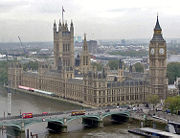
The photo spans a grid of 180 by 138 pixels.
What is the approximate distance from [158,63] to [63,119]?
17.4 m

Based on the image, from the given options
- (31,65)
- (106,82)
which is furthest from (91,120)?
(31,65)

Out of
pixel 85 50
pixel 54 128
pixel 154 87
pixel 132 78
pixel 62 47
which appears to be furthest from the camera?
pixel 62 47

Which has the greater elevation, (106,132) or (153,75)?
(153,75)

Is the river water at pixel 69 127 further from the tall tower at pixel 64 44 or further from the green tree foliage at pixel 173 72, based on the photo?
the green tree foliage at pixel 173 72

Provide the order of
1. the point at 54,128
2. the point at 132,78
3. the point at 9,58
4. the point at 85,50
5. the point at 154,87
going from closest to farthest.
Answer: the point at 54,128 → the point at 154,87 → the point at 132,78 → the point at 85,50 → the point at 9,58

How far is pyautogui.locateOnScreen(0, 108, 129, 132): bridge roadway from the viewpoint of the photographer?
1458 inches

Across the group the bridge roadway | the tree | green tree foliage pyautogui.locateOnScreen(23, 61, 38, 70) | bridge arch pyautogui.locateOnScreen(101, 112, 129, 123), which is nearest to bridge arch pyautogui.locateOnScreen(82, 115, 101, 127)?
the bridge roadway

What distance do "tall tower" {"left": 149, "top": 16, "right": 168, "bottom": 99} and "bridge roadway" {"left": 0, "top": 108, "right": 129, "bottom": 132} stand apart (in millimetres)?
9453

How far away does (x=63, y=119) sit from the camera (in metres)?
39.4

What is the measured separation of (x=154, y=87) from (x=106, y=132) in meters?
15.0

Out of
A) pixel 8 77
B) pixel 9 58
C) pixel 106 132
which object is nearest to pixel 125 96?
pixel 106 132

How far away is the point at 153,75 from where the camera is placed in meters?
52.8

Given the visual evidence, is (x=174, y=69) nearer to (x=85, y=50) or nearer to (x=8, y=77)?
(x=85, y=50)

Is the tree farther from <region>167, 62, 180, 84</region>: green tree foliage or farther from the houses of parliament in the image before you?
<region>167, 62, 180, 84</region>: green tree foliage
